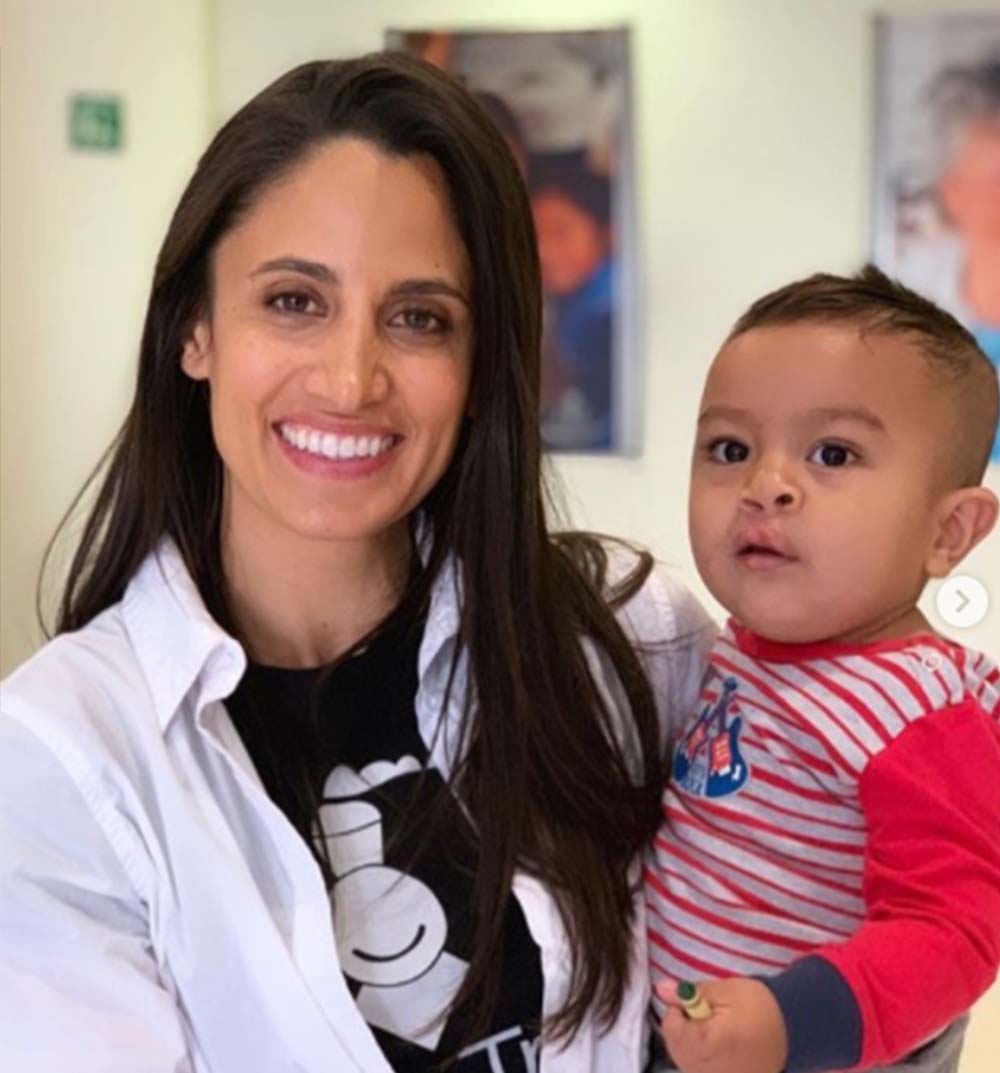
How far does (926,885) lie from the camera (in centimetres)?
98

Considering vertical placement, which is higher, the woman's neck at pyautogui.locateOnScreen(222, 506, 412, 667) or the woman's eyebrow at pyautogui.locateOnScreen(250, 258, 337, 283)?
the woman's eyebrow at pyautogui.locateOnScreen(250, 258, 337, 283)

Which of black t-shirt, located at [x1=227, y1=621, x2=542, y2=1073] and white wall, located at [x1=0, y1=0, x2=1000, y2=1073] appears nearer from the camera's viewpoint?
black t-shirt, located at [x1=227, y1=621, x2=542, y2=1073]

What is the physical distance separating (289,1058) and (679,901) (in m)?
0.30

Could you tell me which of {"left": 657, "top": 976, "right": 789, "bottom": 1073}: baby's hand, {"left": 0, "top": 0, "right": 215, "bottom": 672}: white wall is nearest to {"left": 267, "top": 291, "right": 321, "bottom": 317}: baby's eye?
{"left": 657, "top": 976, "right": 789, "bottom": 1073}: baby's hand

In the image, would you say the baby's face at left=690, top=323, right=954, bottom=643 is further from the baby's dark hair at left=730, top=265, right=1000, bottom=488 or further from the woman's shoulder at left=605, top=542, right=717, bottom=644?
the woman's shoulder at left=605, top=542, right=717, bottom=644

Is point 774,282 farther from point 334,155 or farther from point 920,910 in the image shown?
point 920,910

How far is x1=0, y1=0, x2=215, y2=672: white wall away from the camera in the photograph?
208 centimetres

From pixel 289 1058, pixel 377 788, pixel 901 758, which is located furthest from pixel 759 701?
pixel 289 1058

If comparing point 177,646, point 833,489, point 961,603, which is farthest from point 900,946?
point 961,603

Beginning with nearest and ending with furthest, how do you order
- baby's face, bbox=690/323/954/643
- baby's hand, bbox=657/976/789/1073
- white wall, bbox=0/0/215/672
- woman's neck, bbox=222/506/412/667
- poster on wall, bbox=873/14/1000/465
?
baby's hand, bbox=657/976/789/1073, baby's face, bbox=690/323/954/643, woman's neck, bbox=222/506/412/667, white wall, bbox=0/0/215/672, poster on wall, bbox=873/14/1000/465

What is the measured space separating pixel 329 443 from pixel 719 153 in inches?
54.6

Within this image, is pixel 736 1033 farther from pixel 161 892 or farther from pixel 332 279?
pixel 332 279

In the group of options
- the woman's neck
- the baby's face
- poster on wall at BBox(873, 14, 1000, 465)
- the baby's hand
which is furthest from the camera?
poster on wall at BBox(873, 14, 1000, 465)

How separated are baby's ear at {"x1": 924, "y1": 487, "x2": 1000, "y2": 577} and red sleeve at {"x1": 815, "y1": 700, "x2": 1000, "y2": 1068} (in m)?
0.15
